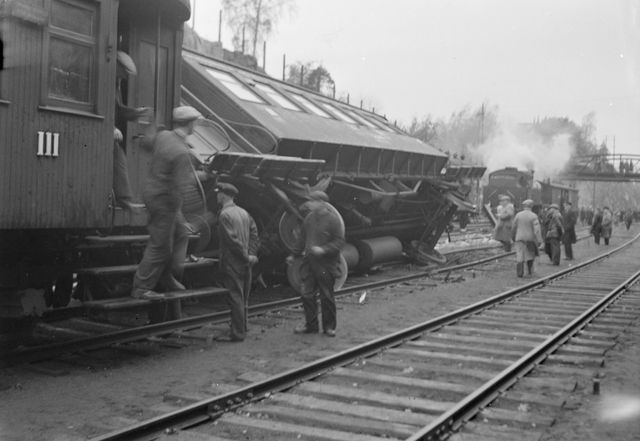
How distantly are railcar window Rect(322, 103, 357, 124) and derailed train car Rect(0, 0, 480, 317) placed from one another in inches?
57.6

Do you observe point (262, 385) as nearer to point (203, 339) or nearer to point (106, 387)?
point (106, 387)

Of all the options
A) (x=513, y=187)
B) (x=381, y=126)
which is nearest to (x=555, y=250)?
(x=381, y=126)

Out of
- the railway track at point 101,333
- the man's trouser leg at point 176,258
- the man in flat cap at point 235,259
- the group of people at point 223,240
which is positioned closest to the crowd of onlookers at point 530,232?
the railway track at point 101,333

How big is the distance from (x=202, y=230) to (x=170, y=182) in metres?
2.42

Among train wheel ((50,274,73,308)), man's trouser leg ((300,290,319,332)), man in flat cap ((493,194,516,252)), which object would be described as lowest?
man's trouser leg ((300,290,319,332))

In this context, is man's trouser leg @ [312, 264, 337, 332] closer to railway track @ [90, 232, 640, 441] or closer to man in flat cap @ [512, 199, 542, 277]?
railway track @ [90, 232, 640, 441]

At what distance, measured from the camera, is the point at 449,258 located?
2255 centimetres

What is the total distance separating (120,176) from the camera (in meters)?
8.28

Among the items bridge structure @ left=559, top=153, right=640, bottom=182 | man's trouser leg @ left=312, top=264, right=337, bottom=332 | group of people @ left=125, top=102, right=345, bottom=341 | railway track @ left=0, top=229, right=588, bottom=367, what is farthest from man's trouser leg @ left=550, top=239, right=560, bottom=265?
bridge structure @ left=559, top=153, right=640, bottom=182

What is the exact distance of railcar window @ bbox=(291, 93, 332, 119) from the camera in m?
16.4

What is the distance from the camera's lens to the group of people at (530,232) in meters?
17.3

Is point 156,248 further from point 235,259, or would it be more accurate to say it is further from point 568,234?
point 568,234

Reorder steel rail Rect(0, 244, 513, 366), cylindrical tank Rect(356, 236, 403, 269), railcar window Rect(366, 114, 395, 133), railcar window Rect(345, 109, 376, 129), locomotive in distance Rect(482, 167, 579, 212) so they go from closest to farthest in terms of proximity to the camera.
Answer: steel rail Rect(0, 244, 513, 366) < cylindrical tank Rect(356, 236, 403, 269) < railcar window Rect(345, 109, 376, 129) < railcar window Rect(366, 114, 395, 133) < locomotive in distance Rect(482, 167, 579, 212)

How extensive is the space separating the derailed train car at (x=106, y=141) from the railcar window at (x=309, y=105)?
336mm
